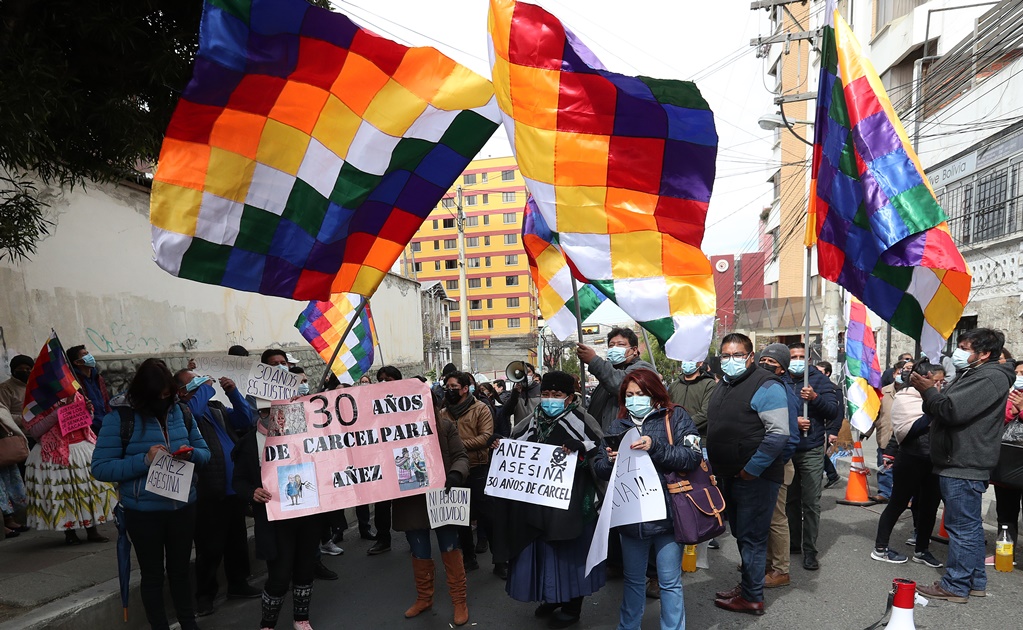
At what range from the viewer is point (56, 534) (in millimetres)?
6520

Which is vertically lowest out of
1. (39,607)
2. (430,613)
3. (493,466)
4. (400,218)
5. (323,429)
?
(430,613)

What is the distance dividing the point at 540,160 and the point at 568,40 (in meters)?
0.81

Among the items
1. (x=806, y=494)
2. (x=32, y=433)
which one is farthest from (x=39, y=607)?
(x=806, y=494)

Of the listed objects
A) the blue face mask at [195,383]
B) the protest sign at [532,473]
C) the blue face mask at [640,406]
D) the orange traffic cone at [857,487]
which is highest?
the blue face mask at [195,383]

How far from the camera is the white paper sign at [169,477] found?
4.08 metres

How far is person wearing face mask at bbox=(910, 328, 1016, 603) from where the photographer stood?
4.74 metres

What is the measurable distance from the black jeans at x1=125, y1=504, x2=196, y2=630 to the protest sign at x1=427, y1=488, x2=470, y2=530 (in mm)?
1588

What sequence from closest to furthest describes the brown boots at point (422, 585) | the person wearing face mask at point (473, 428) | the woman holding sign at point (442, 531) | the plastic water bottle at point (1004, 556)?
the woman holding sign at point (442, 531) → the brown boots at point (422, 585) → the plastic water bottle at point (1004, 556) → the person wearing face mask at point (473, 428)

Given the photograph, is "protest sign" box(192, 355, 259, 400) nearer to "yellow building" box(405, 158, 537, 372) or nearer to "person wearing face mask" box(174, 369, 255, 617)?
"person wearing face mask" box(174, 369, 255, 617)

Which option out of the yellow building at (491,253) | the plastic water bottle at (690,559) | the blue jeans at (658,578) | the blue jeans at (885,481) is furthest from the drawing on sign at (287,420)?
the yellow building at (491,253)

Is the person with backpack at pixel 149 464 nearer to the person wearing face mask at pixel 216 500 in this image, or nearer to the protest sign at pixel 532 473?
the person wearing face mask at pixel 216 500

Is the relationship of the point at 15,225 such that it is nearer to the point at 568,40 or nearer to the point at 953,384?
the point at 568,40

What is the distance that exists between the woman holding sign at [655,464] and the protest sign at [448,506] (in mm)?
1195

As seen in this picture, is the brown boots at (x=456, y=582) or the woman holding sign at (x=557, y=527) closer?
the woman holding sign at (x=557, y=527)
